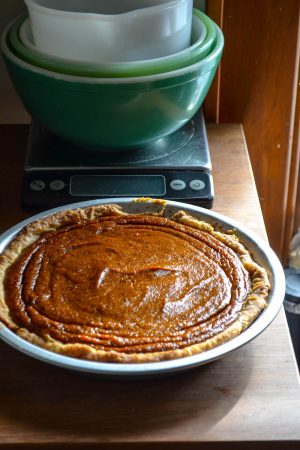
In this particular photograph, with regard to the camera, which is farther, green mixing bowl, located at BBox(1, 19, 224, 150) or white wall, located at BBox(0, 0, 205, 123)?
white wall, located at BBox(0, 0, 205, 123)

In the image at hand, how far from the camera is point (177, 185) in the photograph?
1.25 m

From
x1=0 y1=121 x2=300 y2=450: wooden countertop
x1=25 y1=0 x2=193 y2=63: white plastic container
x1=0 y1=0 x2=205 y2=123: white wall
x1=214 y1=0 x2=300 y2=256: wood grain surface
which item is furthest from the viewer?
x1=0 y1=0 x2=205 y2=123: white wall

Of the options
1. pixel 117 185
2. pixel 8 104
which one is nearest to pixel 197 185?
pixel 117 185

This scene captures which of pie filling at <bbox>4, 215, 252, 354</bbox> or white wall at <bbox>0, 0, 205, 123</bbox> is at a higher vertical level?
pie filling at <bbox>4, 215, 252, 354</bbox>

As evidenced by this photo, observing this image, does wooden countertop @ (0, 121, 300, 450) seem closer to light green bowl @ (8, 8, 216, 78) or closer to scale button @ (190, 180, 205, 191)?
scale button @ (190, 180, 205, 191)

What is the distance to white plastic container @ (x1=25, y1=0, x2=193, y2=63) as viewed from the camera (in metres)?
1.14

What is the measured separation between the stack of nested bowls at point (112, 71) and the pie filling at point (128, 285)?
18 centimetres

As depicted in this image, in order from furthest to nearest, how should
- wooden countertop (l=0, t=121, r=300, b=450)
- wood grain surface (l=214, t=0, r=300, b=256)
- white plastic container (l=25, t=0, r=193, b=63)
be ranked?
wood grain surface (l=214, t=0, r=300, b=256) → white plastic container (l=25, t=0, r=193, b=63) → wooden countertop (l=0, t=121, r=300, b=450)

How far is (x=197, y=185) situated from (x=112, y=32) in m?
0.29

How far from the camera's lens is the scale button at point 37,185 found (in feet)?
4.06

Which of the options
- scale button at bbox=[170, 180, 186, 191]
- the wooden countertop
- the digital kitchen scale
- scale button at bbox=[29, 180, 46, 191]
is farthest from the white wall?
the wooden countertop

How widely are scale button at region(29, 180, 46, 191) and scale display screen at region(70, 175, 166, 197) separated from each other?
0.16 feet

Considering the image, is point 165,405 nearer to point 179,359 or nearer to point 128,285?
point 179,359

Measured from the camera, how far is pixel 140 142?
1.26 meters
